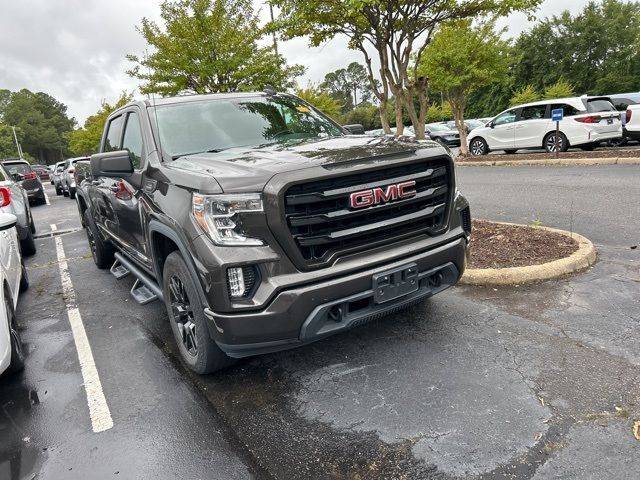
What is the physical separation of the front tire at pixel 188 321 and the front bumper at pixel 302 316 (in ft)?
0.84

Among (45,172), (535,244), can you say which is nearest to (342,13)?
(535,244)

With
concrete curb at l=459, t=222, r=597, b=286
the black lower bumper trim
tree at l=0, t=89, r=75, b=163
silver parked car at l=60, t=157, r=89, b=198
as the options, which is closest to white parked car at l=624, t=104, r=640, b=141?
concrete curb at l=459, t=222, r=597, b=286

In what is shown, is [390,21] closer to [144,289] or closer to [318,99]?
[144,289]

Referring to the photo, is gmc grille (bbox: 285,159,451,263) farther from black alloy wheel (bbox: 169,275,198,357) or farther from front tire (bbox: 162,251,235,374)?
black alloy wheel (bbox: 169,275,198,357)

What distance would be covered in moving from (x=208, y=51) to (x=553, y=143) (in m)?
10.7

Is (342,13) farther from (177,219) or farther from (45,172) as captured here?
(45,172)

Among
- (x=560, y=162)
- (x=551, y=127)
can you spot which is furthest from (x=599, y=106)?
(x=560, y=162)

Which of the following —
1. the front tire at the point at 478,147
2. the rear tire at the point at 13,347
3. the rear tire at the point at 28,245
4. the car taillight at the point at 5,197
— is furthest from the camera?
the front tire at the point at 478,147

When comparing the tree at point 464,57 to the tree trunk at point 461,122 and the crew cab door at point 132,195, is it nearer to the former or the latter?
the tree trunk at point 461,122

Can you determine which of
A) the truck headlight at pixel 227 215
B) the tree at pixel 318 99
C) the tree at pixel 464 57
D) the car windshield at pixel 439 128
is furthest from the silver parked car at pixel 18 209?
the car windshield at pixel 439 128

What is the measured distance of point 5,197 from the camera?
7176mm

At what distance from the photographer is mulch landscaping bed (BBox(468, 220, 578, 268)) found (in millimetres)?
4691

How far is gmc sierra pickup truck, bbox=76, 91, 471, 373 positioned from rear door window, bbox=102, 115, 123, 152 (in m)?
1.09

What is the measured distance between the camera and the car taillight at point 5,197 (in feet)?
23.2
